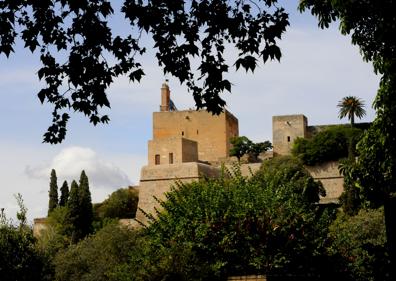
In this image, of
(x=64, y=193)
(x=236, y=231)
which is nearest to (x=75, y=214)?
(x=64, y=193)

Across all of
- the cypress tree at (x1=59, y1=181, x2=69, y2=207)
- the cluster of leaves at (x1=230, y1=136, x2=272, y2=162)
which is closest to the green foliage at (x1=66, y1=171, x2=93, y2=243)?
the cypress tree at (x1=59, y1=181, x2=69, y2=207)

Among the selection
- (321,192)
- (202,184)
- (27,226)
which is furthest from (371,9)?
(321,192)

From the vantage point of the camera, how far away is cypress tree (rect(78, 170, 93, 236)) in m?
57.6

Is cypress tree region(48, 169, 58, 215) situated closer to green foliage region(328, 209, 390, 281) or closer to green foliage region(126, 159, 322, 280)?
green foliage region(328, 209, 390, 281)

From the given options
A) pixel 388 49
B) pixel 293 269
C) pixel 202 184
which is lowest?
pixel 293 269

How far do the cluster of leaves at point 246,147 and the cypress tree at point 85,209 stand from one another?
1412 centimetres

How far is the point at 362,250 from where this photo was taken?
10805 millimetres

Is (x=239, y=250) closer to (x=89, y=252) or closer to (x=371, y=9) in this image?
(x=371, y=9)

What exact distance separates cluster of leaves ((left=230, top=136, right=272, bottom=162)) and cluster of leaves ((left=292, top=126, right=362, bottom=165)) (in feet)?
26.2

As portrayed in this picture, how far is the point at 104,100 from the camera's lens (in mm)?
8508

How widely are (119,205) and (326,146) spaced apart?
1742 centimetres

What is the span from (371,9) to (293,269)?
7.34 meters

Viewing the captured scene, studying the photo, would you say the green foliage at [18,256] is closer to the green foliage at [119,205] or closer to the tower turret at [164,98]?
the green foliage at [119,205]

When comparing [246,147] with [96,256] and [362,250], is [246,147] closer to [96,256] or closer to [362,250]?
[96,256]
